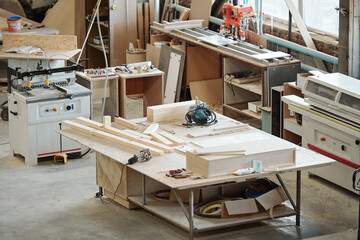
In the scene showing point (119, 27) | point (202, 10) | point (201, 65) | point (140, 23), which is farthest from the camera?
point (140, 23)

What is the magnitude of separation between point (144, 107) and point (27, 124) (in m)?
2.08

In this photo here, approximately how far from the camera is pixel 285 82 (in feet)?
26.2

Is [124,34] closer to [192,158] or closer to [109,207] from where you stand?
[109,207]

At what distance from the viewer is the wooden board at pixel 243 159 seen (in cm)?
530

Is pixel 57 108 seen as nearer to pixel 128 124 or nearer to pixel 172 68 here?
pixel 128 124

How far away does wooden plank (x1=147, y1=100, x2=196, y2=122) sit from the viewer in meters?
6.78

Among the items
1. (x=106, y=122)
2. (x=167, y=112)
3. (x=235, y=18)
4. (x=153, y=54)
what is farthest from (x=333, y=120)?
(x=153, y=54)

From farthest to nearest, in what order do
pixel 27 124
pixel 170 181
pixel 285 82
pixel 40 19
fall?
pixel 40 19 → pixel 285 82 → pixel 27 124 → pixel 170 181

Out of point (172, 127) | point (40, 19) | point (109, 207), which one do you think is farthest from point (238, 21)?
point (40, 19)

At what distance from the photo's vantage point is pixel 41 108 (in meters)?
7.50

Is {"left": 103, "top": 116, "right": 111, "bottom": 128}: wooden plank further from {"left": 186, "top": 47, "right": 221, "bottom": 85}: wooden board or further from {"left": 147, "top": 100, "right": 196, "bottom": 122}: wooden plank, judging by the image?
{"left": 186, "top": 47, "right": 221, "bottom": 85}: wooden board

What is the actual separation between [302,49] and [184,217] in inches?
126

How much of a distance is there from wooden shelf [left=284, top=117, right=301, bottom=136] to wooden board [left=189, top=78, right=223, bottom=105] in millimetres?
1963

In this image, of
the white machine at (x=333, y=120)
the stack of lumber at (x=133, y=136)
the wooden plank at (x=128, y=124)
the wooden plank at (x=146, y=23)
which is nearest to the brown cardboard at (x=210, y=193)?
the stack of lumber at (x=133, y=136)
